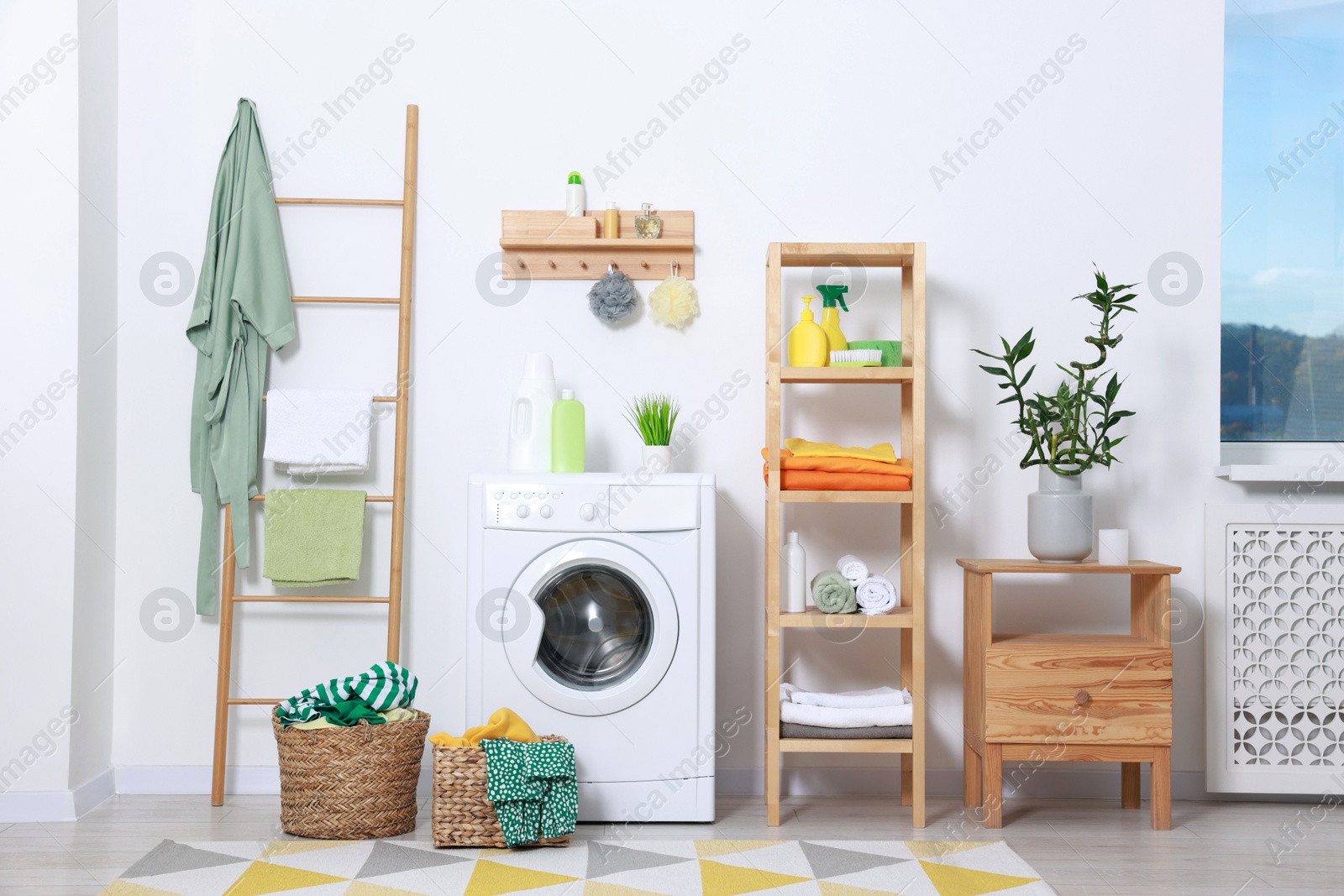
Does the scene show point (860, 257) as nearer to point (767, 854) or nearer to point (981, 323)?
point (981, 323)

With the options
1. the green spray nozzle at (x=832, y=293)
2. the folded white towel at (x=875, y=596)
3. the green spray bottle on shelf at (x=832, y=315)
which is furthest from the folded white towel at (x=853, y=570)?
the green spray nozzle at (x=832, y=293)

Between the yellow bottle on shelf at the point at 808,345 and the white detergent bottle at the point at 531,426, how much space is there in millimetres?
617

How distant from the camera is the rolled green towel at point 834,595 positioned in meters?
2.32

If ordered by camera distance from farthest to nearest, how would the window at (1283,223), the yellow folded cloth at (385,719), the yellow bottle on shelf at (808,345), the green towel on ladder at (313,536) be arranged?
the window at (1283,223), the green towel on ladder at (313,536), the yellow bottle on shelf at (808,345), the yellow folded cloth at (385,719)

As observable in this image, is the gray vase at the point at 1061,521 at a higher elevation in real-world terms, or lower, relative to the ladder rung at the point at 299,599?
higher

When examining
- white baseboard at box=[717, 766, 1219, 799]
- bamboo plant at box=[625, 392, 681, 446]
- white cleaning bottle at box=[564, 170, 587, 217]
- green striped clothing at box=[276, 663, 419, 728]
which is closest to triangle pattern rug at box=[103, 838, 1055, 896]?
green striped clothing at box=[276, 663, 419, 728]

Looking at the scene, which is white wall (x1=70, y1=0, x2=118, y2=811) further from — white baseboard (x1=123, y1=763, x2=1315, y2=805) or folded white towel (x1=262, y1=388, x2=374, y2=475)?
folded white towel (x1=262, y1=388, x2=374, y2=475)

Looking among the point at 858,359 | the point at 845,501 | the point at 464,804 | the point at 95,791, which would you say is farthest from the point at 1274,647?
the point at 95,791

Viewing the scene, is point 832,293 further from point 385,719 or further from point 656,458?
point 385,719

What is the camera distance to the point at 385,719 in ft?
7.30

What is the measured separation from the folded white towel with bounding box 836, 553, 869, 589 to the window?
1.17 metres

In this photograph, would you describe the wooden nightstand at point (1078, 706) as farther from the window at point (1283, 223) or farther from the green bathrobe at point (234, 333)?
the green bathrobe at point (234, 333)

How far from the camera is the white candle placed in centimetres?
239

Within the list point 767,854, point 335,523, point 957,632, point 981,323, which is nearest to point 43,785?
point 335,523
